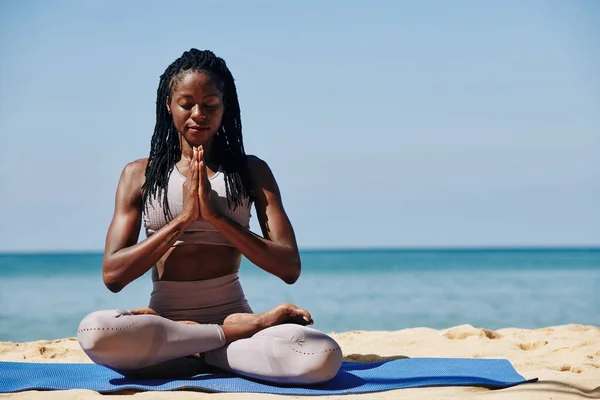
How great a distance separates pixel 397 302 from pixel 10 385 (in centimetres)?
1451

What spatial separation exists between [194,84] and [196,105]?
11cm

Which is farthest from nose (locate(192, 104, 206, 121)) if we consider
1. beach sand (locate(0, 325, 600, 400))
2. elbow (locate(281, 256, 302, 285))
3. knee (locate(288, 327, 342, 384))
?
beach sand (locate(0, 325, 600, 400))

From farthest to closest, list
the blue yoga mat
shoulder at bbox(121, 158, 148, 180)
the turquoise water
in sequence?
1. the turquoise water
2. shoulder at bbox(121, 158, 148, 180)
3. the blue yoga mat

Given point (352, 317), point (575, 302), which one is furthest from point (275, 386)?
point (575, 302)

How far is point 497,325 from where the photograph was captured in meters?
12.9

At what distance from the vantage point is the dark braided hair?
14.4 ft

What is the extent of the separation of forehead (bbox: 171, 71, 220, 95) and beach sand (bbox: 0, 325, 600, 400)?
1.53 metres

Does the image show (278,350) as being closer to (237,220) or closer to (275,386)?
(275,386)

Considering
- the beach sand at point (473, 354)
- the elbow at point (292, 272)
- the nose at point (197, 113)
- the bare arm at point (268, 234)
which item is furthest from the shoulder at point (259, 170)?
the beach sand at point (473, 354)

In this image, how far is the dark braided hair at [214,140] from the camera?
4.38m

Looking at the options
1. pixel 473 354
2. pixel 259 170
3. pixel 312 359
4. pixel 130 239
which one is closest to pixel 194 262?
pixel 130 239

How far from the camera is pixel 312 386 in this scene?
13.2ft

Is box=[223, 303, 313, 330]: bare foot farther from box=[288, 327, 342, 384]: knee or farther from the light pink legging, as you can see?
box=[288, 327, 342, 384]: knee

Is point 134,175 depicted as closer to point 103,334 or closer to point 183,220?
point 183,220
